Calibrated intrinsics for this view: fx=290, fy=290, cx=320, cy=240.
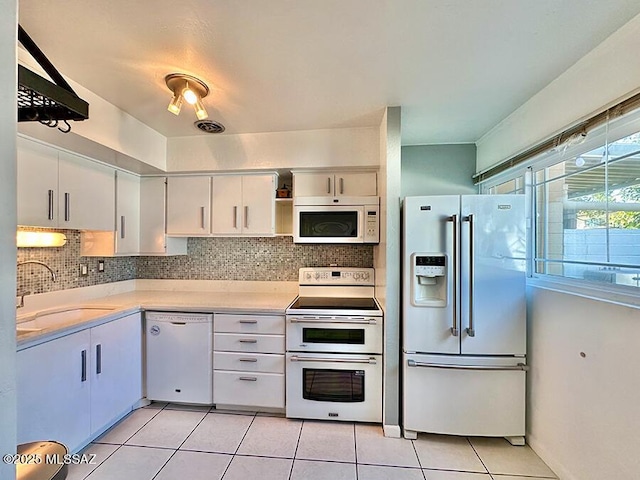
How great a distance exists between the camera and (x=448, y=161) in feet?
9.65

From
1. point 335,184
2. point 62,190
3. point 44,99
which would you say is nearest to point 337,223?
point 335,184

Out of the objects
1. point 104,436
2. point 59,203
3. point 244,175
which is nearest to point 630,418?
point 244,175

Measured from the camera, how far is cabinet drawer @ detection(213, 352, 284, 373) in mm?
2336

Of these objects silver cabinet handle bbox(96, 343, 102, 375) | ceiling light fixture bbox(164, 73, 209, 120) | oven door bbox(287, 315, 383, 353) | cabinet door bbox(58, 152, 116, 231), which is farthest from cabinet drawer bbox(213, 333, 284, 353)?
ceiling light fixture bbox(164, 73, 209, 120)

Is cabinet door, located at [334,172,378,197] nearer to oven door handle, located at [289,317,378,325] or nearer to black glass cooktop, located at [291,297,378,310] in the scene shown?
black glass cooktop, located at [291,297,378,310]

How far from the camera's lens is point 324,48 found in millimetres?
1516

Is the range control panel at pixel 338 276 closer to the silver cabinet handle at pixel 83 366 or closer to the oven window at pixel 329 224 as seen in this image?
the oven window at pixel 329 224

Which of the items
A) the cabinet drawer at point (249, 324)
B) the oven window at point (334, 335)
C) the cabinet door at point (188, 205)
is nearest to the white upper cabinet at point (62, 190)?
the cabinet door at point (188, 205)

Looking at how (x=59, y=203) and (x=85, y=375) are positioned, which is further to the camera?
(x=59, y=203)

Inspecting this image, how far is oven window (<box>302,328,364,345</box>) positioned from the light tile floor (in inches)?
25.3

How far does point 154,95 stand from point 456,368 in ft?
9.26

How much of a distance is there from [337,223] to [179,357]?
1.75 metres

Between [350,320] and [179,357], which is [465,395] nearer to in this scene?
[350,320]

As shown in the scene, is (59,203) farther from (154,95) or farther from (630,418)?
(630,418)
